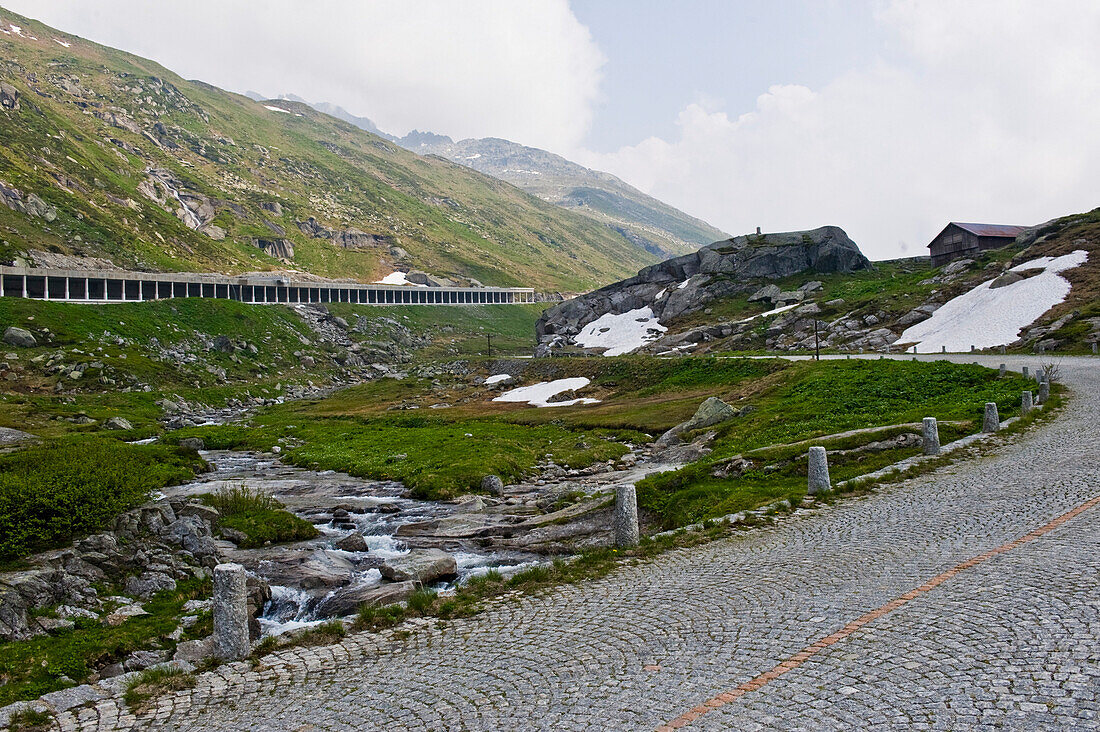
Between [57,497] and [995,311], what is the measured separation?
88.9m

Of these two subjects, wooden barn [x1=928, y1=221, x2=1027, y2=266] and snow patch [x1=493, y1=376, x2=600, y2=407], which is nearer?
snow patch [x1=493, y1=376, x2=600, y2=407]

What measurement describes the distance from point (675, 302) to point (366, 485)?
3641 inches

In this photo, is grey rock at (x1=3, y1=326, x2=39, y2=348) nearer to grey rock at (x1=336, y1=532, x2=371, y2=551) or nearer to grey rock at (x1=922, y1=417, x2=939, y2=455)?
grey rock at (x1=336, y1=532, x2=371, y2=551)

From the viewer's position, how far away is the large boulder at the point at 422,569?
67.1ft

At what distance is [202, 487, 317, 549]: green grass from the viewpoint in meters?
26.2

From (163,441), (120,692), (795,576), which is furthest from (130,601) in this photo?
(163,441)

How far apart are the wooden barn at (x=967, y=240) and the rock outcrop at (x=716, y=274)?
12.8 m

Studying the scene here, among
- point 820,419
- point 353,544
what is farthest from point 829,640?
point 820,419

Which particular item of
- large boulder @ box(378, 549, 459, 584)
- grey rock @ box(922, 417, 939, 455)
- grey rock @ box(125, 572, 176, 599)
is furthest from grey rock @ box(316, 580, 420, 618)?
grey rock @ box(922, 417, 939, 455)

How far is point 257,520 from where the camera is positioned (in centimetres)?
2731

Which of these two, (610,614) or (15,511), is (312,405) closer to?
(15,511)

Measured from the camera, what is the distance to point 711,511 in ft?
72.4

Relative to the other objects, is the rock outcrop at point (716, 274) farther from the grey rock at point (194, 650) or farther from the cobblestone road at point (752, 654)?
the grey rock at point (194, 650)

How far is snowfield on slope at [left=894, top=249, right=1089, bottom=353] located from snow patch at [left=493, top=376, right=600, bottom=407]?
3986 cm
